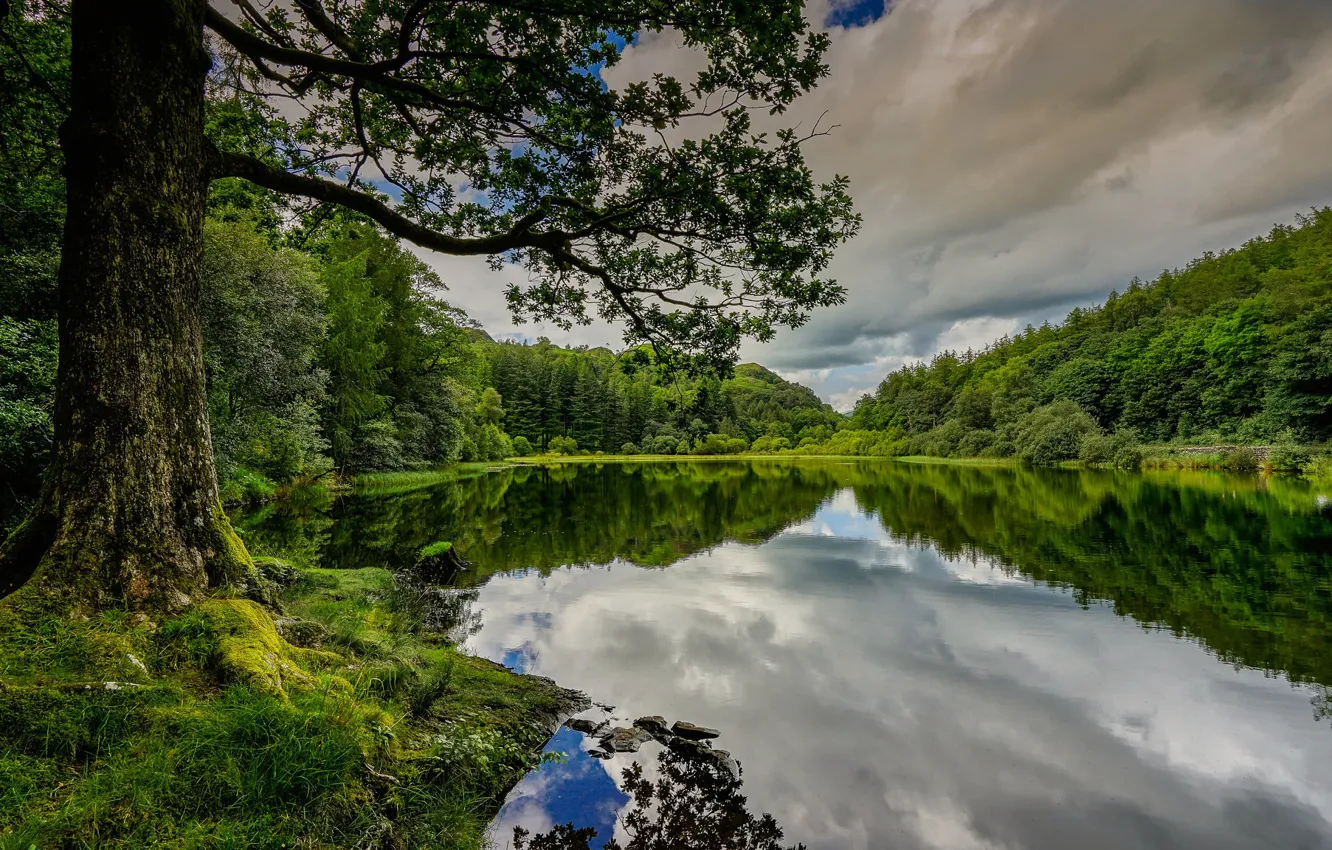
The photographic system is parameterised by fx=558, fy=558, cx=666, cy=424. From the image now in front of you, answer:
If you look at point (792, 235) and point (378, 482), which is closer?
point (792, 235)

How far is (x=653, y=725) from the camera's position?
621 centimetres

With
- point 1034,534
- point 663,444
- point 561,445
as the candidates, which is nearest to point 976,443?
point 663,444

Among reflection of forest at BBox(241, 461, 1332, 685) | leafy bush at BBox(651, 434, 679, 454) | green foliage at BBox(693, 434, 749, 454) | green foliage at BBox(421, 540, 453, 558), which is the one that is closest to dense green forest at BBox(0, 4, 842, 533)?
reflection of forest at BBox(241, 461, 1332, 685)

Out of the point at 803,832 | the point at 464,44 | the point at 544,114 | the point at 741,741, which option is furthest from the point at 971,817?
the point at 464,44

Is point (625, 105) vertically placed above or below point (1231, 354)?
below

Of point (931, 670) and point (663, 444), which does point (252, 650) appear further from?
point (663, 444)

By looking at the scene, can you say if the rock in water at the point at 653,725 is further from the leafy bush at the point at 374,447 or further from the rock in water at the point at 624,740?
the leafy bush at the point at 374,447

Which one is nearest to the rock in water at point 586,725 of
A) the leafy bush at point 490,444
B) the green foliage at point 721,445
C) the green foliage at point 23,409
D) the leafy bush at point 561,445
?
the green foliage at point 23,409

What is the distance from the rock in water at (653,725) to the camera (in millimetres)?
6109

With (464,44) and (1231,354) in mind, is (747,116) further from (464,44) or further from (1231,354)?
(1231,354)

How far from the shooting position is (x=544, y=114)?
23.4ft

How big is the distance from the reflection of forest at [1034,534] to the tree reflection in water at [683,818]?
8.22 metres

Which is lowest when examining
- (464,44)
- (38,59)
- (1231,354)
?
(464,44)

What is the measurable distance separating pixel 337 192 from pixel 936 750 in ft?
30.7
